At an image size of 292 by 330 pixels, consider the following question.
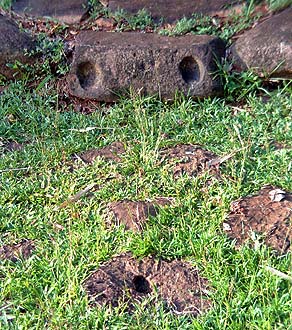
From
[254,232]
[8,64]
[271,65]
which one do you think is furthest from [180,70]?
[254,232]

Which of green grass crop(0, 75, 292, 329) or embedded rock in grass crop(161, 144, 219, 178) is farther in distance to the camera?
embedded rock in grass crop(161, 144, 219, 178)

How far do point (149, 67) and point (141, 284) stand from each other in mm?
1691

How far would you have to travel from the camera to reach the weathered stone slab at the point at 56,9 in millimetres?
4184

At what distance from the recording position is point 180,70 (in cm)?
364

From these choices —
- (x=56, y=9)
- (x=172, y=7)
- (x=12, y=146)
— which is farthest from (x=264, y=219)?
(x=56, y=9)

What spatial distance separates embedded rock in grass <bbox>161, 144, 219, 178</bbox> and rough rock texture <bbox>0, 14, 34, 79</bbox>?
139 centimetres

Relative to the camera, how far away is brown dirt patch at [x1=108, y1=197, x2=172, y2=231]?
2.60 metres

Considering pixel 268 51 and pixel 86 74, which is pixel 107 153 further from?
pixel 268 51

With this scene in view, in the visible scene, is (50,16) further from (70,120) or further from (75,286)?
(75,286)

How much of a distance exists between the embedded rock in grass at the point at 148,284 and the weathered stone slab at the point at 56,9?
2348mm

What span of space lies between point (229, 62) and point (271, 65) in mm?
276

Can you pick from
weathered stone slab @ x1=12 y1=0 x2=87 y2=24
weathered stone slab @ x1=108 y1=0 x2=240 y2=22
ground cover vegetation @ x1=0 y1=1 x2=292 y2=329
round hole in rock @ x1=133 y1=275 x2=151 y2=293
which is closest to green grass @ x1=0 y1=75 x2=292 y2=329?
ground cover vegetation @ x1=0 y1=1 x2=292 y2=329

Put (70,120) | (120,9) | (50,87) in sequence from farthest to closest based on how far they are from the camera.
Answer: (120,9)
(50,87)
(70,120)

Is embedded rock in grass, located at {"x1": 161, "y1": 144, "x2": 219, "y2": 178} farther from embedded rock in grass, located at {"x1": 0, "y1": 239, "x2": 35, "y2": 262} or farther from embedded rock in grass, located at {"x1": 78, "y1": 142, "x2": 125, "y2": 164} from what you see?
embedded rock in grass, located at {"x1": 0, "y1": 239, "x2": 35, "y2": 262}
